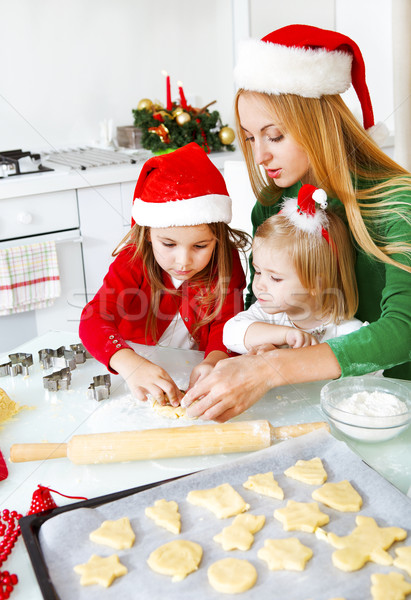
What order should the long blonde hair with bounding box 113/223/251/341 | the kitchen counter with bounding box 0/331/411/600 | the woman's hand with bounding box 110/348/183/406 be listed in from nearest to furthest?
the kitchen counter with bounding box 0/331/411/600 → the woman's hand with bounding box 110/348/183/406 → the long blonde hair with bounding box 113/223/251/341

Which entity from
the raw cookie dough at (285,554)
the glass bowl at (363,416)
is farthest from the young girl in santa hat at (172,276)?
the raw cookie dough at (285,554)

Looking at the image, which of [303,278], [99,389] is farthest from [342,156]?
[99,389]

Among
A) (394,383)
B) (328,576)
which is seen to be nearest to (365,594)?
(328,576)

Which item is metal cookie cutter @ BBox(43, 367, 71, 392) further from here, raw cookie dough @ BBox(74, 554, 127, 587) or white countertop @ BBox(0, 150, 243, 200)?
white countertop @ BBox(0, 150, 243, 200)

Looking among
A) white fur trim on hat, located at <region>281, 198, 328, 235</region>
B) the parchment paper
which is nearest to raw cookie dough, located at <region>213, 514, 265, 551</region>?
the parchment paper

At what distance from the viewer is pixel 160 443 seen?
0.97 metres

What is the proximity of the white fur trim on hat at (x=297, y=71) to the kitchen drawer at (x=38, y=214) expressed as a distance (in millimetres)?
1483

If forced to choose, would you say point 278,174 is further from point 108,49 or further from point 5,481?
point 108,49

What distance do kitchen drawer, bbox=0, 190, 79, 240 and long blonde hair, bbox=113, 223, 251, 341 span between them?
116 cm

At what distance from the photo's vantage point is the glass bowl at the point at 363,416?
3.15 feet

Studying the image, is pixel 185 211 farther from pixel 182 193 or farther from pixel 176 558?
pixel 176 558

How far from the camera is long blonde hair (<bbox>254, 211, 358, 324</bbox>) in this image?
1400mm

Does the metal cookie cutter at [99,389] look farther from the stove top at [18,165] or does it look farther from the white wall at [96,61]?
the white wall at [96,61]

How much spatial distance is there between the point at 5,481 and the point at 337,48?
3.60 feet
